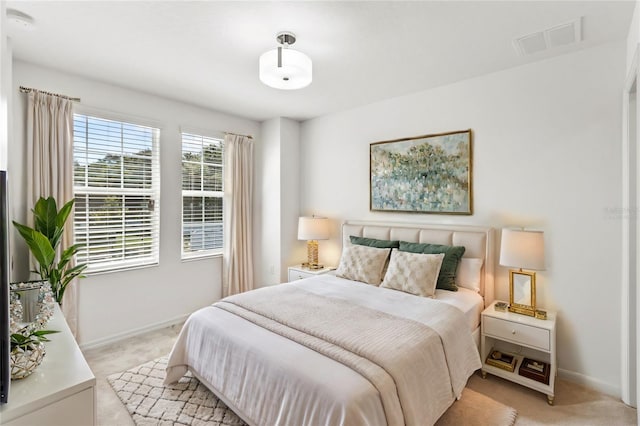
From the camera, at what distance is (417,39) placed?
2.34 metres

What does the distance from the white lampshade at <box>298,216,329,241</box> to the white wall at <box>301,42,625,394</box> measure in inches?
53.3

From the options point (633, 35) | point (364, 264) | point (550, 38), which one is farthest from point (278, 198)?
point (633, 35)

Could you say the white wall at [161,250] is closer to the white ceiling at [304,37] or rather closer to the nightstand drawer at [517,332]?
the white ceiling at [304,37]

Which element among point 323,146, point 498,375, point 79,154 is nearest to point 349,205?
point 323,146

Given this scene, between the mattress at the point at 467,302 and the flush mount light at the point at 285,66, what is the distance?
204 cm

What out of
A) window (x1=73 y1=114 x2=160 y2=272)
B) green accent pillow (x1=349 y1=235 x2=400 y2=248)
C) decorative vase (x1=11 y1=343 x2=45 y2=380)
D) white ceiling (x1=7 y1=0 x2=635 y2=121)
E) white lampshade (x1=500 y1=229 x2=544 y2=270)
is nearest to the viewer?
decorative vase (x1=11 y1=343 x2=45 y2=380)

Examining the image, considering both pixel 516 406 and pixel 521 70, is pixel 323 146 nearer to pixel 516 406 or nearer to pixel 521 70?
pixel 521 70

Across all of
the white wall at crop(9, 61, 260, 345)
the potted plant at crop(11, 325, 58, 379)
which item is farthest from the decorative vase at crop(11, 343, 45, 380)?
the white wall at crop(9, 61, 260, 345)

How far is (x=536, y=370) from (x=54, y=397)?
2.92 m

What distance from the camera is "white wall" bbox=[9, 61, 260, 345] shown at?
108 inches

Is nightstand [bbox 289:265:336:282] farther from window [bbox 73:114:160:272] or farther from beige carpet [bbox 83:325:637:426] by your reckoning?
beige carpet [bbox 83:325:637:426]

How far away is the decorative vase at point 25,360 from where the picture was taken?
1233mm

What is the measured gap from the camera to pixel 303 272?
3.91 meters

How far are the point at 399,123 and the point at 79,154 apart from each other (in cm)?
328
